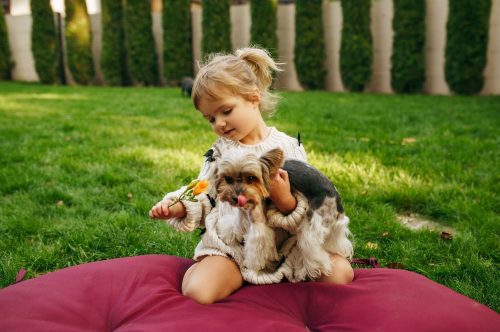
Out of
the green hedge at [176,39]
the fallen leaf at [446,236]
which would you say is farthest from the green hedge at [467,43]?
the fallen leaf at [446,236]

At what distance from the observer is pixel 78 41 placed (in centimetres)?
1781

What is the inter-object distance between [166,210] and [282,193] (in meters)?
0.68

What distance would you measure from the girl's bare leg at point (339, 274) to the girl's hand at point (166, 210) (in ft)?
2.72

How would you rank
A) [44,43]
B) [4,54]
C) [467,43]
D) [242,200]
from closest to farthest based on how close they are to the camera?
[242,200]
[467,43]
[44,43]
[4,54]

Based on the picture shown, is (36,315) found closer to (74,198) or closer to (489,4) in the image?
(74,198)

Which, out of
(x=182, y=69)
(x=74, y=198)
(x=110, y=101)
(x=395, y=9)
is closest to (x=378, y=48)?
(x=395, y=9)

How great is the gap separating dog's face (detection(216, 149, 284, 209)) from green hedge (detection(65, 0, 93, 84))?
1787 cm

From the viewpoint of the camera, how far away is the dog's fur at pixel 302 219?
182 centimetres

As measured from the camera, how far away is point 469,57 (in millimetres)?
12281

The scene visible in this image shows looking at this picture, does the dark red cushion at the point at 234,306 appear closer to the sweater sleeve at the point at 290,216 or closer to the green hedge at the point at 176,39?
the sweater sleeve at the point at 290,216

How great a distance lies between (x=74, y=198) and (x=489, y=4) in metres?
12.0

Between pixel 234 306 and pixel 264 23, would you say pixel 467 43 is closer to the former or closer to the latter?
pixel 264 23

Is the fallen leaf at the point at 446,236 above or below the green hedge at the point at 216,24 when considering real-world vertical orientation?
below

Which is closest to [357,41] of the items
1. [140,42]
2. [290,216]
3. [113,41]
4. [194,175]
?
[140,42]
